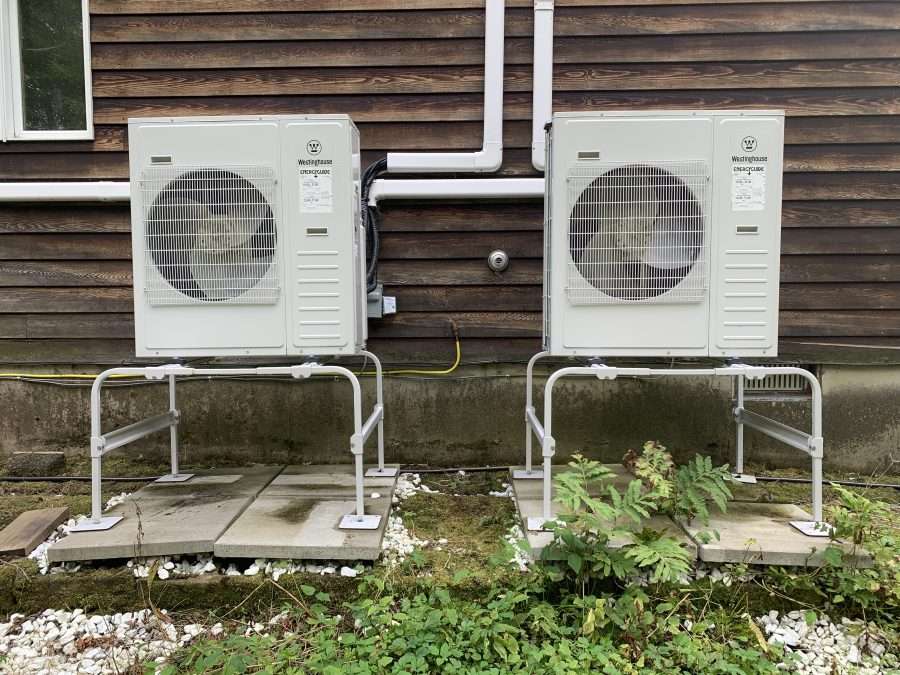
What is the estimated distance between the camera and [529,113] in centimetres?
312

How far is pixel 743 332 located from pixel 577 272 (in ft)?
2.29

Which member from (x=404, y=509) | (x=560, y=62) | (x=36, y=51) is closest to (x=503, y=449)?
(x=404, y=509)

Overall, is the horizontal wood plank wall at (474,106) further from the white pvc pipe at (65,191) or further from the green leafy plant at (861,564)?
the green leafy plant at (861,564)

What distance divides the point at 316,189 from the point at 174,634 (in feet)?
5.47

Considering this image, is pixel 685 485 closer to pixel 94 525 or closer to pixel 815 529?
pixel 815 529

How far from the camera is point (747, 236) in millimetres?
2189

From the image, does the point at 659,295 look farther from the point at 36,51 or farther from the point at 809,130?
the point at 36,51

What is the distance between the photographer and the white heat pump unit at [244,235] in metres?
2.23

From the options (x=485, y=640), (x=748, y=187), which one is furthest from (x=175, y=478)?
(x=748, y=187)

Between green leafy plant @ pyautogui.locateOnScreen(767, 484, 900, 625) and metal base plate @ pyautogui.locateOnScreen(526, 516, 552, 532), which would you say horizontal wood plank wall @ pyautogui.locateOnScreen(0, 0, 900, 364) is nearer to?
metal base plate @ pyautogui.locateOnScreen(526, 516, 552, 532)

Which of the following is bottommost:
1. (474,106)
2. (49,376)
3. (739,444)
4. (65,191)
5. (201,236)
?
(739,444)

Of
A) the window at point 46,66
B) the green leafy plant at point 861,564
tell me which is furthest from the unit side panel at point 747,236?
the window at point 46,66

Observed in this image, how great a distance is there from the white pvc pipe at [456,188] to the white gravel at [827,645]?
223 cm

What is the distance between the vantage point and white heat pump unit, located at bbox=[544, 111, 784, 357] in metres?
2.17
